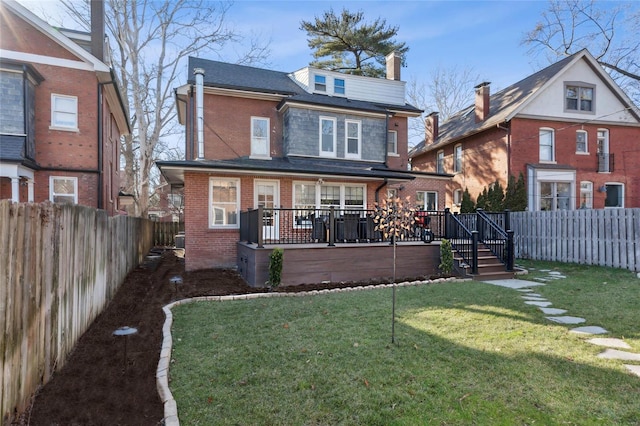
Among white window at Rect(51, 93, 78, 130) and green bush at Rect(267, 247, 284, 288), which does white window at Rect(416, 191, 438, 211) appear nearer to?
green bush at Rect(267, 247, 284, 288)

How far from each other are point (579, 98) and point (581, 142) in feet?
7.70

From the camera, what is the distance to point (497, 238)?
10289 mm

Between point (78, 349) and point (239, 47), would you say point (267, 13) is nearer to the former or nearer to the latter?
point (239, 47)

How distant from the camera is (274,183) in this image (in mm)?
12031

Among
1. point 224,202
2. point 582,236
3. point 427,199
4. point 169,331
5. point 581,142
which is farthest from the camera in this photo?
point 581,142

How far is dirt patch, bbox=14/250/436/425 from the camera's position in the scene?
3035 mm

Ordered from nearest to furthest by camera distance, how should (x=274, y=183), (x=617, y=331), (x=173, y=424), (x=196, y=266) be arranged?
(x=173, y=424), (x=617, y=331), (x=196, y=266), (x=274, y=183)

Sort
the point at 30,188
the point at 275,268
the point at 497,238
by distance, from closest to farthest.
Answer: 1. the point at 275,268
2. the point at 497,238
3. the point at 30,188

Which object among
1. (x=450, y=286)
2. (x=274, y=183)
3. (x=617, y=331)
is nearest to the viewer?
(x=617, y=331)

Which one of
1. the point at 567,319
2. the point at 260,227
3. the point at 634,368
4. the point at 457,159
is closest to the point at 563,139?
the point at 457,159

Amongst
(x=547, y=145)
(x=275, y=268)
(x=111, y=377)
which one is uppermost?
(x=547, y=145)

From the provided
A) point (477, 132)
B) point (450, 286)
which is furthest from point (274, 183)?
point (477, 132)

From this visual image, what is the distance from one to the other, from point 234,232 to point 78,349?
708 cm

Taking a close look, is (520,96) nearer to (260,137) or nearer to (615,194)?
(615,194)
